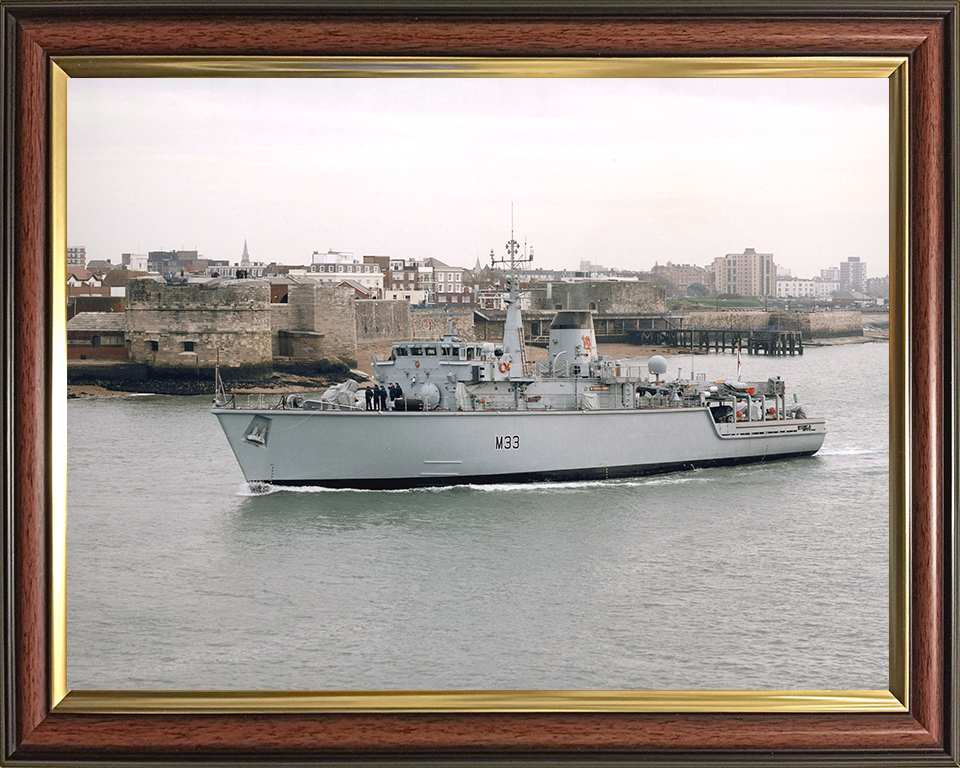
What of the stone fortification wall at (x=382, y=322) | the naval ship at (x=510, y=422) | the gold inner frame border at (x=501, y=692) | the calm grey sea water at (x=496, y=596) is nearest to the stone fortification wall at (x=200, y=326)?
the calm grey sea water at (x=496, y=596)

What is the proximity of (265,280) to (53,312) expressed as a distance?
590 centimetres

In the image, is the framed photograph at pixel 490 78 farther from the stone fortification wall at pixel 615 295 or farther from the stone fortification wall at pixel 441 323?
the stone fortification wall at pixel 441 323

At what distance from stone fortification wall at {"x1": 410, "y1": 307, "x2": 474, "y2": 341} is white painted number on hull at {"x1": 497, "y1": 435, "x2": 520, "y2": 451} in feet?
6.92

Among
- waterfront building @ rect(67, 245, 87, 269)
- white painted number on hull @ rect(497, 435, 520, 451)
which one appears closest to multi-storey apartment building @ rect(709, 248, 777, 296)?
waterfront building @ rect(67, 245, 87, 269)

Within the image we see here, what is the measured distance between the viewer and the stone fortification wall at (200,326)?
928 cm

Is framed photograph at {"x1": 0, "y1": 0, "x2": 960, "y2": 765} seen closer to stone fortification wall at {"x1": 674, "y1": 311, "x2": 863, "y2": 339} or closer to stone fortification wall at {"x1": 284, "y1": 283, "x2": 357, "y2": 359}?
stone fortification wall at {"x1": 674, "y1": 311, "x2": 863, "y2": 339}

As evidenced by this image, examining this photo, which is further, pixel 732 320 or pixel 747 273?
pixel 732 320

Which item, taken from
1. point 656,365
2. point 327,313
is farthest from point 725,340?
point 656,365

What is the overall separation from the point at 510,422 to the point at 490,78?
39.1 feet

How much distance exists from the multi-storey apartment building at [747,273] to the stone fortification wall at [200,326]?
4.39 m

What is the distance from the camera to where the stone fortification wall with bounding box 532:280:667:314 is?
7.97m

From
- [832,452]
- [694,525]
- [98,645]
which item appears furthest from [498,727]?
[694,525]

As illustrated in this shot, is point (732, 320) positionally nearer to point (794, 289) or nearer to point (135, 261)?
point (794, 289)

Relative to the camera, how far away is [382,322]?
15.4 metres
